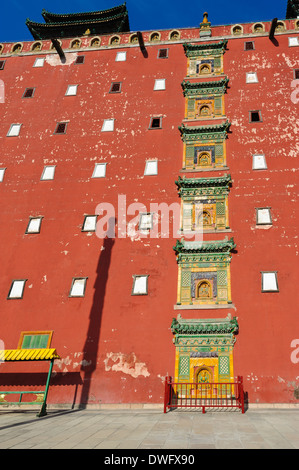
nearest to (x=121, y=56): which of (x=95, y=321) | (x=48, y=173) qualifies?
(x=48, y=173)

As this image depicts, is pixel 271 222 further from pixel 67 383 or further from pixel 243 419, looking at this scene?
pixel 67 383

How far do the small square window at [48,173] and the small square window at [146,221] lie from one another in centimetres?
577

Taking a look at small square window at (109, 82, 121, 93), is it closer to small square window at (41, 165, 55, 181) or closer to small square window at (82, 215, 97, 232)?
small square window at (41, 165, 55, 181)

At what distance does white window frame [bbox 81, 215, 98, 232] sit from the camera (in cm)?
1773

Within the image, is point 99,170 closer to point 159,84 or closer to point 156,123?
point 156,123

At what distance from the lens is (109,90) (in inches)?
899

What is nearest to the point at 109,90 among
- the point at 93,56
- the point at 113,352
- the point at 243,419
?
the point at 93,56

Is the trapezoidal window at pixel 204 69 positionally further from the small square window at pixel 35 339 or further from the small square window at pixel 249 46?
the small square window at pixel 35 339

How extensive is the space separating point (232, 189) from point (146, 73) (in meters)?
10.6

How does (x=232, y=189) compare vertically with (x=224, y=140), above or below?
below

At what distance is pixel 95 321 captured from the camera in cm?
1542

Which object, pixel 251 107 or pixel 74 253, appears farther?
pixel 251 107

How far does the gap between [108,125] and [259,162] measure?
29.0 feet

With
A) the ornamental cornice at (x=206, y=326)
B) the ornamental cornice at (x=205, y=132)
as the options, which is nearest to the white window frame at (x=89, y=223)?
the ornamental cornice at (x=206, y=326)
